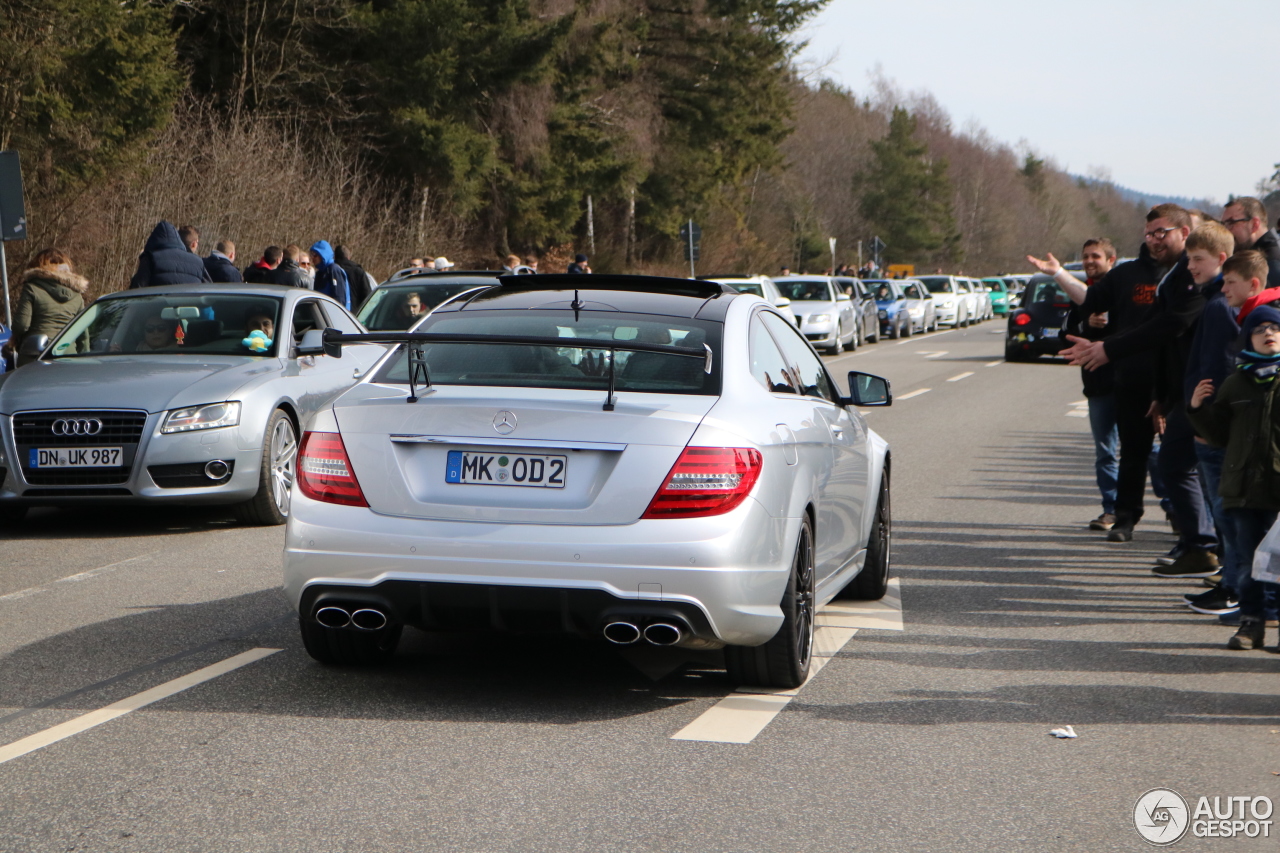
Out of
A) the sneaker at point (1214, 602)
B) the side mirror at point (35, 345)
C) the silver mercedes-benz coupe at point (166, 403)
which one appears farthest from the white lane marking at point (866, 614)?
the side mirror at point (35, 345)

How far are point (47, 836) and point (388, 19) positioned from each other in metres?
33.0

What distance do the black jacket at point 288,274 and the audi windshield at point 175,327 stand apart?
25.9ft

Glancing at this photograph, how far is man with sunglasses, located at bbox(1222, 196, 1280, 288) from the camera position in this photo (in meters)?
8.25

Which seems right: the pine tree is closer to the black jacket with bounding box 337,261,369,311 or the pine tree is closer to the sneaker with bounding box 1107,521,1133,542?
the black jacket with bounding box 337,261,369,311

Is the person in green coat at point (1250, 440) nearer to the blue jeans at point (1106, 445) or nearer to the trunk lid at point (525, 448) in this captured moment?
the trunk lid at point (525, 448)

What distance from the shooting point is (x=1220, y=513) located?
728cm

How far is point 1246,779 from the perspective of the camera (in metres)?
4.85

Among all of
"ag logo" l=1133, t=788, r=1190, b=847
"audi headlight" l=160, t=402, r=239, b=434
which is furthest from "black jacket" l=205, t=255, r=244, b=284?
"ag logo" l=1133, t=788, r=1190, b=847

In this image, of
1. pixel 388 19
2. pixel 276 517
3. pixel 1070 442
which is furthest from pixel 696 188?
pixel 276 517

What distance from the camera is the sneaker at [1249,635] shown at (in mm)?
6703

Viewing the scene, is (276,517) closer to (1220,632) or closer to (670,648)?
(670,648)

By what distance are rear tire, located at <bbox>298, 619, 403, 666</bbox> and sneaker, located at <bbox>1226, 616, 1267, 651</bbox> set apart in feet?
11.7

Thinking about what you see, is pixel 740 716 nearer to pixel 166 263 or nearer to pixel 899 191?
pixel 166 263

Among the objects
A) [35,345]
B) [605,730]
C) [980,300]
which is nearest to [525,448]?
[605,730]
